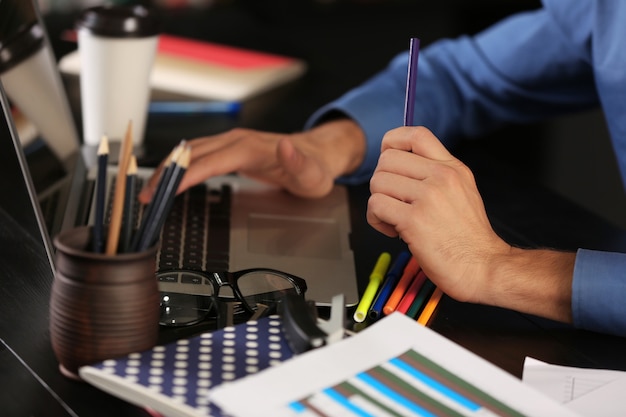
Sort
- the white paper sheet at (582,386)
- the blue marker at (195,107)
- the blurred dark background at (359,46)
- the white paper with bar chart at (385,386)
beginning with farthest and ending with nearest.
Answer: the blurred dark background at (359,46) < the blue marker at (195,107) < the white paper sheet at (582,386) < the white paper with bar chart at (385,386)

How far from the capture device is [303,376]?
741mm

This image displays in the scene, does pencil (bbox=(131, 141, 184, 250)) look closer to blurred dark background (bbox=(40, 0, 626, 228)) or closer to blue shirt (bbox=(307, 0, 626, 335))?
blue shirt (bbox=(307, 0, 626, 335))

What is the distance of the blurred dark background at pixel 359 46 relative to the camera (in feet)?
6.15

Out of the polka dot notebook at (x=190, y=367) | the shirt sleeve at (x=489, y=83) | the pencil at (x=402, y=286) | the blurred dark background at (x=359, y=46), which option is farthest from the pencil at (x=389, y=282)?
the blurred dark background at (x=359, y=46)

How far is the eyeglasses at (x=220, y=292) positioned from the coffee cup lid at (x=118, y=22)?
1.84ft

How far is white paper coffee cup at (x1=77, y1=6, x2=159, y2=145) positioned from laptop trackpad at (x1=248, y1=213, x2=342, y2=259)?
33cm

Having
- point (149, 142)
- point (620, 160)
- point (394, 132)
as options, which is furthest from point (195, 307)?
point (620, 160)

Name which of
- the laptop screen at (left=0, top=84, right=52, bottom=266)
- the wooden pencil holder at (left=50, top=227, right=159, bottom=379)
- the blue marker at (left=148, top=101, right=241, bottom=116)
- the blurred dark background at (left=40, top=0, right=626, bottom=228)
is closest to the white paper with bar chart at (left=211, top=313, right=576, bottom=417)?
the wooden pencil holder at (left=50, top=227, right=159, bottom=379)

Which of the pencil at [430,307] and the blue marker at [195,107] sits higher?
the blue marker at [195,107]

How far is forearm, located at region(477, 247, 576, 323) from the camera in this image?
99 centimetres

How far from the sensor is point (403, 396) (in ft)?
2.42

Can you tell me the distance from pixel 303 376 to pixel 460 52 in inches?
40.4

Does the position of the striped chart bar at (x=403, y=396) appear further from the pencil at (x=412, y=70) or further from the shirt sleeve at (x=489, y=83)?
the shirt sleeve at (x=489, y=83)

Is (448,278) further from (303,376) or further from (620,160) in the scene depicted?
(620,160)
